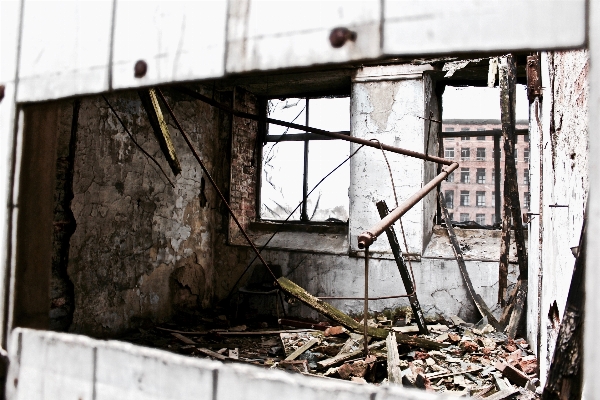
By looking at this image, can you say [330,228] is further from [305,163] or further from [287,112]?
[287,112]

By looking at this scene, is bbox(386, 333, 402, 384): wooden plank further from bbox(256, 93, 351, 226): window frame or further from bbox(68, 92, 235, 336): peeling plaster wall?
bbox(68, 92, 235, 336): peeling plaster wall

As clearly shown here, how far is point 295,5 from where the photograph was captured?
1000 millimetres

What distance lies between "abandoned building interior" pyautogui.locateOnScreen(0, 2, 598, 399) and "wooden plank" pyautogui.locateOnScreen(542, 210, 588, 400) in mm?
743

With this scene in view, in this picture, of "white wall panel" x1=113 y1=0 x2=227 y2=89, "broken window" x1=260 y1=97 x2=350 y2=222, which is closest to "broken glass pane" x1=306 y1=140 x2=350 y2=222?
"broken window" x1=260 y1=97 x2=350 y2=222

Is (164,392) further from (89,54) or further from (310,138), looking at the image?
Answer: (310,138)

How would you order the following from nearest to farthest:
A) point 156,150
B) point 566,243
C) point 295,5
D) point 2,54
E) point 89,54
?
point 295,5
point 89,54
point 2,54
point 566,243
point 156,150

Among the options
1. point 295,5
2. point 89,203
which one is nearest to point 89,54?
point 295,5

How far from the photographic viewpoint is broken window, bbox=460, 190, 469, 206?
31219 millimetres

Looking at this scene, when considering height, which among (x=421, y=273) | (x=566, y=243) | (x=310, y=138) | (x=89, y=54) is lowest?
(x=421, y=273)

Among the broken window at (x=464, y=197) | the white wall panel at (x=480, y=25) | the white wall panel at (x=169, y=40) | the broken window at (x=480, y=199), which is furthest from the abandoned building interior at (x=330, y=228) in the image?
the broken window at (x=464, y=197)

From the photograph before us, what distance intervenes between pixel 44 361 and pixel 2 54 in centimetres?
95

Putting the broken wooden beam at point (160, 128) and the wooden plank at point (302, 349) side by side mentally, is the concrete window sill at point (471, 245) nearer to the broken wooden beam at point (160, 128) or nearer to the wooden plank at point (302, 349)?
the wooden plank at point (302, 349)

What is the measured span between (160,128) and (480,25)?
4792mm

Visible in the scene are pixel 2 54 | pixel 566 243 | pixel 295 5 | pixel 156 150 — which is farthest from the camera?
pixel 156 150
